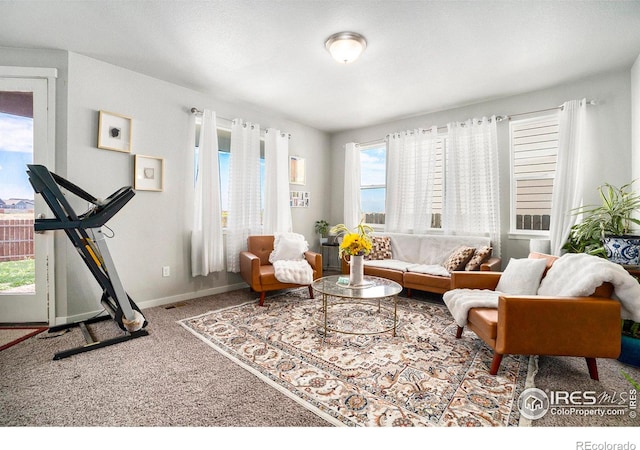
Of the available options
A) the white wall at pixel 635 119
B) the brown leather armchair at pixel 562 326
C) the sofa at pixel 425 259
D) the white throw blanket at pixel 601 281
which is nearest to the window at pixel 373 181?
the sofa at pixel 425 259

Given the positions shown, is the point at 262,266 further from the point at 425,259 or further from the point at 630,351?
the point at 630,351

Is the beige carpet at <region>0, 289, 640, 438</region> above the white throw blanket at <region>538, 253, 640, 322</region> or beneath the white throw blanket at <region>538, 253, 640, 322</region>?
beneath

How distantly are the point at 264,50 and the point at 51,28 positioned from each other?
5.87 ft

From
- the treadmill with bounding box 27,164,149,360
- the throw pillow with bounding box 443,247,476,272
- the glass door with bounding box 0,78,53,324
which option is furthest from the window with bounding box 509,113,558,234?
the glass door with bounding box 0,78,53,324

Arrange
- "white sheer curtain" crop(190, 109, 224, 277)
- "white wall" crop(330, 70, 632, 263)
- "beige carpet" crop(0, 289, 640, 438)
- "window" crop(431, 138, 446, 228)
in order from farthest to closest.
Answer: "window" crop(431, 138, 446, 228), "white sheer curtain" crop(190, 109, 224, 277), "white wall" crop(330, 70, 632, 263), "beige carpet" crop(0, 289, 640, 438)

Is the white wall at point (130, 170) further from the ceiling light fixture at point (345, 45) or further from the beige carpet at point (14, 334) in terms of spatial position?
the ceiling light fixture at point (345, 45)

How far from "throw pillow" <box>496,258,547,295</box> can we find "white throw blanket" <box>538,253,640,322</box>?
0.27 m

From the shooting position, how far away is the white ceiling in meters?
2.20

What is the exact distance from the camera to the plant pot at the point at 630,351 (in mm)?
2158

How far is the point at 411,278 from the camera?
12.2 feet

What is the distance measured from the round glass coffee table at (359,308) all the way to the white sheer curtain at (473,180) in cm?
172

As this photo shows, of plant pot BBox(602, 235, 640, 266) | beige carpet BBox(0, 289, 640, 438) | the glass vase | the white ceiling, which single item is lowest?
beige carpet BBox(0, 289, 640, 438)

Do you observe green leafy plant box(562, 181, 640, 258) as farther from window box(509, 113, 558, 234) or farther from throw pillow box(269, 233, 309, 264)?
throw pillow box(269, 233, 309, 264)
